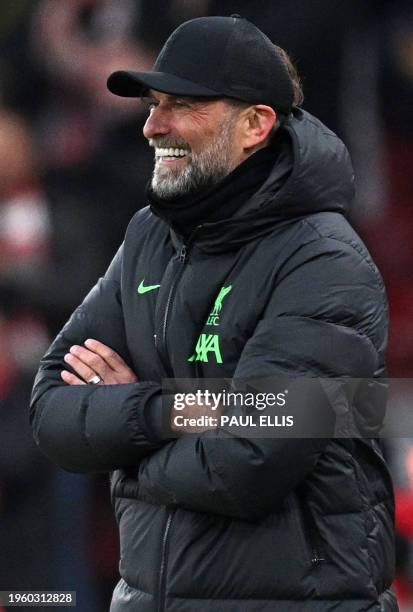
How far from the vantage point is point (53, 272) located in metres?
4.29

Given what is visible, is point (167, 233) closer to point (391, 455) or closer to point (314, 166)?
point (314, 166)

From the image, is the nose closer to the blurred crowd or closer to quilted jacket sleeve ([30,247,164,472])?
quilted jacket sleeve ([30,247,164,472])

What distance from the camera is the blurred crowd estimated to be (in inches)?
159

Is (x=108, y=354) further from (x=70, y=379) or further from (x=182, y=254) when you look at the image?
(x=182, y=254)

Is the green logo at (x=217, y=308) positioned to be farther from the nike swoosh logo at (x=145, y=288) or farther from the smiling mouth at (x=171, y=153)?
the smiling mouth at (x=171, y=153)

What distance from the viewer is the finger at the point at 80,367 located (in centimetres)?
263

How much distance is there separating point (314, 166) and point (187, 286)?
1.12ft

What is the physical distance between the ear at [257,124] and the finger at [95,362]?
20.9 inches

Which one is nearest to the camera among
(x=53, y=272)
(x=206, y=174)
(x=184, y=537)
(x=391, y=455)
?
(x=184, y=537)

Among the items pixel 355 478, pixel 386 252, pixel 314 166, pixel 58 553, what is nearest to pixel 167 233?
pixel 314 166

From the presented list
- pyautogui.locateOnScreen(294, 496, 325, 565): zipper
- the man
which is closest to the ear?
the man

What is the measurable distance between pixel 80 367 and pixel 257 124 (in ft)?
2.03

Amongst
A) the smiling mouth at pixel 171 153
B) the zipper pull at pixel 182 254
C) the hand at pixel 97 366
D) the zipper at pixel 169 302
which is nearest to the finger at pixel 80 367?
the hand at pixel 97 366

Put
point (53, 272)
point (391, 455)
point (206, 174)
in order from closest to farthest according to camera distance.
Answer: point (206, 174), point (391, 455), point (53, 272)
